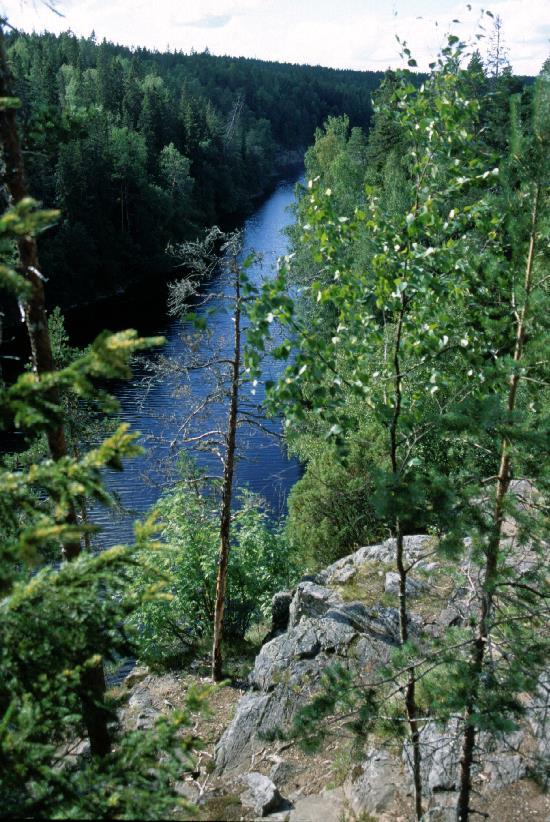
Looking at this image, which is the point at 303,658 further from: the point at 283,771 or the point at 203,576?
the point at 203,576

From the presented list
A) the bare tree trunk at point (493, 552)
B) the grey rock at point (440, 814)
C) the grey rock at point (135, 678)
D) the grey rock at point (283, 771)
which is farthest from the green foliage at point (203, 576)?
the bare tree trunk at point (493, 552)

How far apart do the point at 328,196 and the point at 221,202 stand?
63.3 meters

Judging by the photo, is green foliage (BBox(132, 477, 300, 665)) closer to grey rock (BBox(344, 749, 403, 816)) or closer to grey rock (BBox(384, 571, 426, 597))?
grey rock (BBox(384, 571, 426, 597))

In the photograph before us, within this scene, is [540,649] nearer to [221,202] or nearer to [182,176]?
[182,176]

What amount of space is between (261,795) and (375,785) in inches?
54.2

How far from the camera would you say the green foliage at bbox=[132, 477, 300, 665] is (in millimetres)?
14211

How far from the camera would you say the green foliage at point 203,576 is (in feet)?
46.6

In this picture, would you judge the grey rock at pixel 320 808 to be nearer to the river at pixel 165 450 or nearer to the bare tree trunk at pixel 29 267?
the bare tree trunk at pixel 29 267

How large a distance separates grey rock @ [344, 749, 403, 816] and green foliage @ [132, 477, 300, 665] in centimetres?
628

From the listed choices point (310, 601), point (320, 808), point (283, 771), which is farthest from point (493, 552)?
point (310, 601)

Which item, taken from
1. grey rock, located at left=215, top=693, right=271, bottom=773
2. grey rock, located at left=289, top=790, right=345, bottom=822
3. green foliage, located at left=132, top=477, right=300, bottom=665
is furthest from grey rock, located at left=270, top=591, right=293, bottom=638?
grey rock, located at left=289, top=790, right=345, bottom=822

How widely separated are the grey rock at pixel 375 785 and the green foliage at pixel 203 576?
6.28m

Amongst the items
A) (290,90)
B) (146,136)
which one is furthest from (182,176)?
(290,90)

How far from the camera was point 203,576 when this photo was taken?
568 inches
